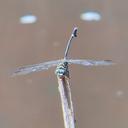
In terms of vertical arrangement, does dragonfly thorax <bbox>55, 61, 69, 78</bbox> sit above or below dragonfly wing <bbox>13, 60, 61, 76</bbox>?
below

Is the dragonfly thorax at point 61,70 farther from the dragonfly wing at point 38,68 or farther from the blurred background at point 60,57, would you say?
the blurred background at point 60,57

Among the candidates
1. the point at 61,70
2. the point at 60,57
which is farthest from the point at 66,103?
the point at 60,57

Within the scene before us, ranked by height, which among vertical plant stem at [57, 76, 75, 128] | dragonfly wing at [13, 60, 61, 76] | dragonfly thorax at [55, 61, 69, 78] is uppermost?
dragonfly wing at [13, 60, 61, 76]

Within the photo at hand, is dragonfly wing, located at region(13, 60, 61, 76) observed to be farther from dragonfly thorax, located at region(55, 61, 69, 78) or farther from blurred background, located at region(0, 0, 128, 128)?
blurred background, located at region(0, 0, 128, 128)

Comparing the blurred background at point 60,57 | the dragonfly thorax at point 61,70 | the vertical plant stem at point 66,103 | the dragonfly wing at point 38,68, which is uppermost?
the blurred background at point 60,57

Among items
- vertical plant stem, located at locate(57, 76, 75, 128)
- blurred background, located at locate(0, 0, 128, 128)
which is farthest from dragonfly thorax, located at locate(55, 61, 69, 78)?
blurred background, located at locate(0, 0, 128, 128)

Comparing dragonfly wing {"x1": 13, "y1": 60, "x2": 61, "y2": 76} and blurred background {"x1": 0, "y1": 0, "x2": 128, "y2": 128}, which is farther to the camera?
blurred background {"x1": 0, "y1": 0, "x2": 128, "y2": 128}

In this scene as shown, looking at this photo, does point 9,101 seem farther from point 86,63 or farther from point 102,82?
point 86,63

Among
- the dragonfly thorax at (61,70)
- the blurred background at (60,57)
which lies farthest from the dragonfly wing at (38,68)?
the blurred background at (60,57)
